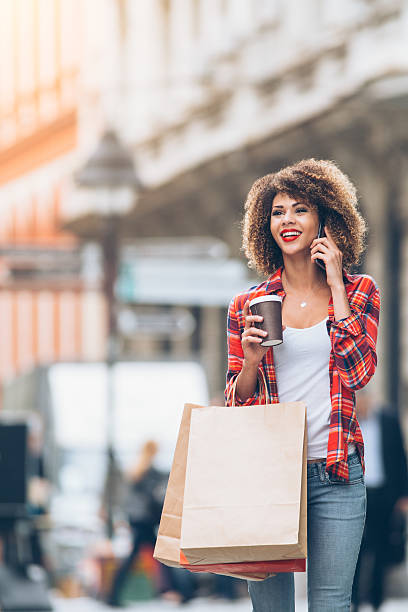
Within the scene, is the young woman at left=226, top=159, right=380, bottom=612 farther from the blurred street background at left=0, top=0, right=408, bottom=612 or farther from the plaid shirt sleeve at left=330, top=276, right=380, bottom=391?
the blurred street background at left=0, top=0, right=408, bottom=612

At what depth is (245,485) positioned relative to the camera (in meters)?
3.77

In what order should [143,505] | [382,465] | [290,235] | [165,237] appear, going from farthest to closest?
[165,237] < [143,505] < [382,465] < [290,235]

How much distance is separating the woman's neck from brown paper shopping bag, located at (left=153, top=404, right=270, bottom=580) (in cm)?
45

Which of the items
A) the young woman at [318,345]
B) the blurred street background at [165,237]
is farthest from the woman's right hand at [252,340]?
the blurred street background at [165,237]

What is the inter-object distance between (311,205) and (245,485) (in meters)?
0.78

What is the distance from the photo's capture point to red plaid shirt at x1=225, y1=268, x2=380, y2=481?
3.79 meters

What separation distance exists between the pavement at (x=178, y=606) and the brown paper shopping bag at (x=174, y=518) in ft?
21.4

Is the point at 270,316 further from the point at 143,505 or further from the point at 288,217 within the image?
the point at 143,505

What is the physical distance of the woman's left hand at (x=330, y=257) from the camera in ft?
12.8

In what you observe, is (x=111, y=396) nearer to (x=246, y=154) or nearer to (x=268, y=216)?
(x=246, y=154)

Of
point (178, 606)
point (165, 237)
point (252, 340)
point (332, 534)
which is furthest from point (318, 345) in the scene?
point (165, 237)

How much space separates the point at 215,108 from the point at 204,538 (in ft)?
58.2

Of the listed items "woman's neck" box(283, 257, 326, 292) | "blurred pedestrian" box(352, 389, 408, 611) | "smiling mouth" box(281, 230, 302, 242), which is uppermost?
"smiling mouth" box(281, 230, 302, 242)

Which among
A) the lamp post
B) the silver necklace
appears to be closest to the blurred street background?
the lamp post
